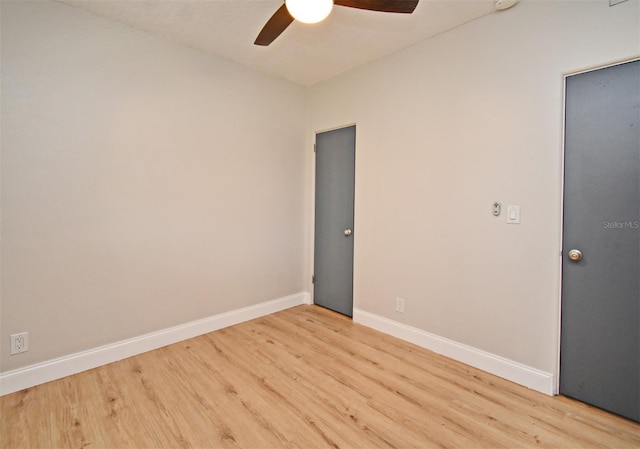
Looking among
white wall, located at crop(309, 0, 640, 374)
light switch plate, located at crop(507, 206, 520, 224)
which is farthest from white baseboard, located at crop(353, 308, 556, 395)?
light switch plate, located at crop(507, 206, 520, 224)

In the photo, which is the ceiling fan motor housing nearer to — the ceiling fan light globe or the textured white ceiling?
the textured white ceiling

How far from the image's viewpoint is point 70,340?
7.29ft

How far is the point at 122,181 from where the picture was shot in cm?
241

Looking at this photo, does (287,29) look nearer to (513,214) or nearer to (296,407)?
(513,214)

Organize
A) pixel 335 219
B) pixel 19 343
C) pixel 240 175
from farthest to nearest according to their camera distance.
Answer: pixel 335 219
pixel 240 175
pixel 19 343

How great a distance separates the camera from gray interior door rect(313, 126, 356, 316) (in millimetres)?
3346

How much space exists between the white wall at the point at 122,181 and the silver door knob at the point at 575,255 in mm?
2685

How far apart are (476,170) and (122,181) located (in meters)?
2.83

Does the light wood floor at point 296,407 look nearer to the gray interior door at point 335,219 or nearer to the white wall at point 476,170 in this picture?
the white wall at point 476,170

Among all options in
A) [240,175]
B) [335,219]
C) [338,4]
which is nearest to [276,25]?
[338,4]

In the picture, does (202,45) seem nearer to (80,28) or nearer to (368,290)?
(80,28)

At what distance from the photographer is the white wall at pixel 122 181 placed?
2021 millimetres

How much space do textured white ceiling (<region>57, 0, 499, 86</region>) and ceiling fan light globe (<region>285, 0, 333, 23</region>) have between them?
Result: 75cm

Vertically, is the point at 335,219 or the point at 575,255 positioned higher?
the point at 335,219
